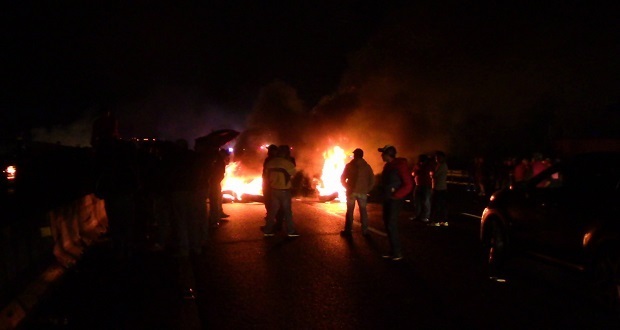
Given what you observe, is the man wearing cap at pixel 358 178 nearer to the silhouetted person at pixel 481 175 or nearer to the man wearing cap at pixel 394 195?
the man wearing cap at pixel 394 195

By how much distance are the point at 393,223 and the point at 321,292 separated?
240cm

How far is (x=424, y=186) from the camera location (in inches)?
560

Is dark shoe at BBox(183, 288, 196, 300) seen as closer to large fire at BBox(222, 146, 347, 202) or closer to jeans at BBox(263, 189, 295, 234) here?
jeans at BBox(263, 189, 295, 234)

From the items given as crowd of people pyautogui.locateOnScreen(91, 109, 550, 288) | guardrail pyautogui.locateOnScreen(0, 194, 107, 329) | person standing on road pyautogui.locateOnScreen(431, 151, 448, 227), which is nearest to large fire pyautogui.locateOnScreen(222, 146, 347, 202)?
person standing on road pyautogui.locateOnScreen(431, 151, 448, 227)

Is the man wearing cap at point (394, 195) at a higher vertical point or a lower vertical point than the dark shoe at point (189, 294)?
higher

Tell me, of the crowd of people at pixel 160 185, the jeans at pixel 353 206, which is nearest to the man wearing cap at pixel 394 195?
the jeans at pixel 353 206

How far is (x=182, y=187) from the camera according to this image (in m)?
7.76

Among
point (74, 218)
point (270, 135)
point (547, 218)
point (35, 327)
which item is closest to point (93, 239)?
point (74, 218)

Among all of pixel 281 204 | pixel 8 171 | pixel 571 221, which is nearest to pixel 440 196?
pixel 281 204

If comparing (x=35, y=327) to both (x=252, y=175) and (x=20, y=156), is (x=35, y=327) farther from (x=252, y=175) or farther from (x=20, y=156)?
(x=252, y=175)

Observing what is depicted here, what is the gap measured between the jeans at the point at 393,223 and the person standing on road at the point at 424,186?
5368 mm

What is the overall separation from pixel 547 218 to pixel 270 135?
A: 3037 centimetres

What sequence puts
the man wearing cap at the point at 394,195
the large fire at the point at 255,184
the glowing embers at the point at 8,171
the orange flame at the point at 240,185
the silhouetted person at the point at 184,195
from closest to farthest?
1. the silhouetted person at the point at 184,195
2. the man wearing cap at the point at 394,195
3. the glowing embers at the point at 8,171
4. the orange flame at the point at 240,185
5. the large fire at the point at 255,184

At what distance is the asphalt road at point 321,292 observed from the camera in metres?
5.75
